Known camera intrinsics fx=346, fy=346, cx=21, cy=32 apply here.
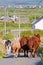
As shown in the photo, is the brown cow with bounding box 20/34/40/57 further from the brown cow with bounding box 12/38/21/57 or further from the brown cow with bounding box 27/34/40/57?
the brown cow with bounding box 12/38/21/57

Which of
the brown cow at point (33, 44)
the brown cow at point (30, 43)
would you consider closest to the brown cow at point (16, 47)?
the brown cow at point (30, 43)

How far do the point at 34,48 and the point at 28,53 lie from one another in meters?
1.02

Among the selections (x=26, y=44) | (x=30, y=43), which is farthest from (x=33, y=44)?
(x=26, y=44)

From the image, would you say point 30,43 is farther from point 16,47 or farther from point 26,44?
point 16,47

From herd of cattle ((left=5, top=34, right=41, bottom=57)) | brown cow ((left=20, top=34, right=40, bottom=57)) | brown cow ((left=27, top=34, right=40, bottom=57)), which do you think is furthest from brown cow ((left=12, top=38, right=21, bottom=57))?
brown cow ((left=27, top=34, right=40, bottom=57))

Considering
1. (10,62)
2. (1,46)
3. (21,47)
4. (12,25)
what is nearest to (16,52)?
(21,47)

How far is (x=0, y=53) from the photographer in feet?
75.3

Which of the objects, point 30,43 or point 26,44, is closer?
point 30,43

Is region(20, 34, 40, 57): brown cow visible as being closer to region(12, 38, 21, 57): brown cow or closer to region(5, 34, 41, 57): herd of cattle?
region(5, 34, 41, 57): herd of cattle

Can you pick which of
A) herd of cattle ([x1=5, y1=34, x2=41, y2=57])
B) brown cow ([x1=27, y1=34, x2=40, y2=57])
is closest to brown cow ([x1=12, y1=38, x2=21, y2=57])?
herd of cattle ([x1=5, y1=34, x2=41, y2=57])

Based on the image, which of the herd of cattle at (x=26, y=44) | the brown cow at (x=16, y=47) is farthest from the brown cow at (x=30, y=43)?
the brown cow at (x=16, y=47)

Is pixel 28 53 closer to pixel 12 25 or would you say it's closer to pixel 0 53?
pixel 0 53

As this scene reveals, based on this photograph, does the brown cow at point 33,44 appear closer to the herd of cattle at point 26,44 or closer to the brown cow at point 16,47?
the herd of cattle at point 26,44

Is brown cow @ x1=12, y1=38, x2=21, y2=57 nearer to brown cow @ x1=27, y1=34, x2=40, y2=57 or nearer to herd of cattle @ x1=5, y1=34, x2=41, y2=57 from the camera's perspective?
herd of cattle @ x1=5, y1=34, x2=41, y2=57
